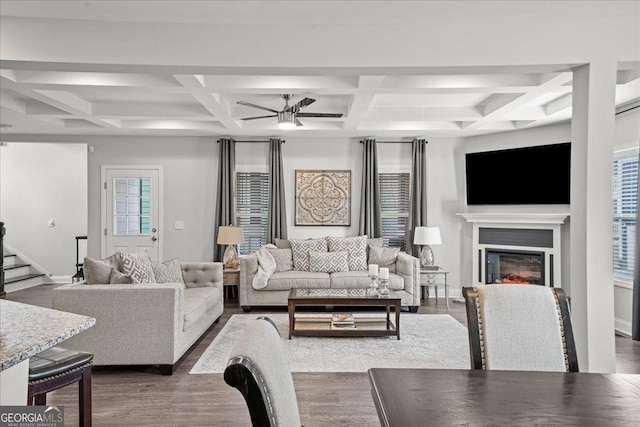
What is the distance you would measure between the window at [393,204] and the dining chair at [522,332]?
5164 mm

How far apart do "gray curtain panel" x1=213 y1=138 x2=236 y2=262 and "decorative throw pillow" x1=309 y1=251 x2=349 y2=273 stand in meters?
1.56

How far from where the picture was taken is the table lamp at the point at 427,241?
6.30m

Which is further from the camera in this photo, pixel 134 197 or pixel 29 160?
pixel 29 160

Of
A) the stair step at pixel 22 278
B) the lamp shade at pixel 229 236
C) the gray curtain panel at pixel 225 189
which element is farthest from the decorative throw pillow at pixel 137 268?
the stair step at pixel 22 278

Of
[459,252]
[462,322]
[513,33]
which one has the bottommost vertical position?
[462,322]

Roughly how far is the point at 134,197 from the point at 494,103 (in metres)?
5.64

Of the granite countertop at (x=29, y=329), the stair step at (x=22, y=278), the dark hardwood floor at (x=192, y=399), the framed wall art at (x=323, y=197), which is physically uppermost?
the framed wall art at (x=323, y=197)

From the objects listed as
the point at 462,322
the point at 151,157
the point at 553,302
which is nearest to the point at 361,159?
the point at 462,322

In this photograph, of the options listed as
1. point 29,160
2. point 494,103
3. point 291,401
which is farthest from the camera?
point 29,160

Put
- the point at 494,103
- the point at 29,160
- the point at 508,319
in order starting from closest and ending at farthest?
the point at 508,319
the point at 494,103
the point at 29,160

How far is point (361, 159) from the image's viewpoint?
6.98m

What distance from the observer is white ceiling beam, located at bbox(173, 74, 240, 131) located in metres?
3.78

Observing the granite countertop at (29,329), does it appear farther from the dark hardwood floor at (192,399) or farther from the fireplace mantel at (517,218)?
the fireplace mantel at (517,218)

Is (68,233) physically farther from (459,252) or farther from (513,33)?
(513,33)
